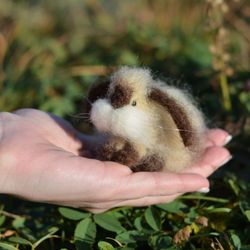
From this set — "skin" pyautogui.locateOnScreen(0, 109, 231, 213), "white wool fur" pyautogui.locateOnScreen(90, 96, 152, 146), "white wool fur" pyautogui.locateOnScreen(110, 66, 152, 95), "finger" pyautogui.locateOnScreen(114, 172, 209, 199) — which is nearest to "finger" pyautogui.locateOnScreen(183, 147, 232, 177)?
"skin" pyautogui.locateOnScreen(0, 109, 231, 213)

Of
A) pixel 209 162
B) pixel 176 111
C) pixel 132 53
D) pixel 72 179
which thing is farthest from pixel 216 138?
pixel 132 53

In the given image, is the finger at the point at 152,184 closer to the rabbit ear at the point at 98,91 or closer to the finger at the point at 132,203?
the finger at the point at 132,203

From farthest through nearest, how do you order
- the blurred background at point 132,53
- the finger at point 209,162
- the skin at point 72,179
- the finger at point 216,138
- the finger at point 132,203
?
the blurred background at point 132,53, the finger at point 216,138, the finger at point 209,162, the finger at point 132,203, the skin at point 72,179

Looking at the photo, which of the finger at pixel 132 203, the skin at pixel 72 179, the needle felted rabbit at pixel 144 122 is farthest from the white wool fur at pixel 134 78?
the finger at pixel 132 203

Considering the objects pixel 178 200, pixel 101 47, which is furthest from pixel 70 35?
pixel 178 200

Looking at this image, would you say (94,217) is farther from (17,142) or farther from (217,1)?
(217,1)

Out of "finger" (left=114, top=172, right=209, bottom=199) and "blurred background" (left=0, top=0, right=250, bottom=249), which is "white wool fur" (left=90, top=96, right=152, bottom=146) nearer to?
"finger" (left=114, top=172, right=209, bottom=199)

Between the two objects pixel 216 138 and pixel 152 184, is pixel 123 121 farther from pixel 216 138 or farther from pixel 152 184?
pixel 216 138
